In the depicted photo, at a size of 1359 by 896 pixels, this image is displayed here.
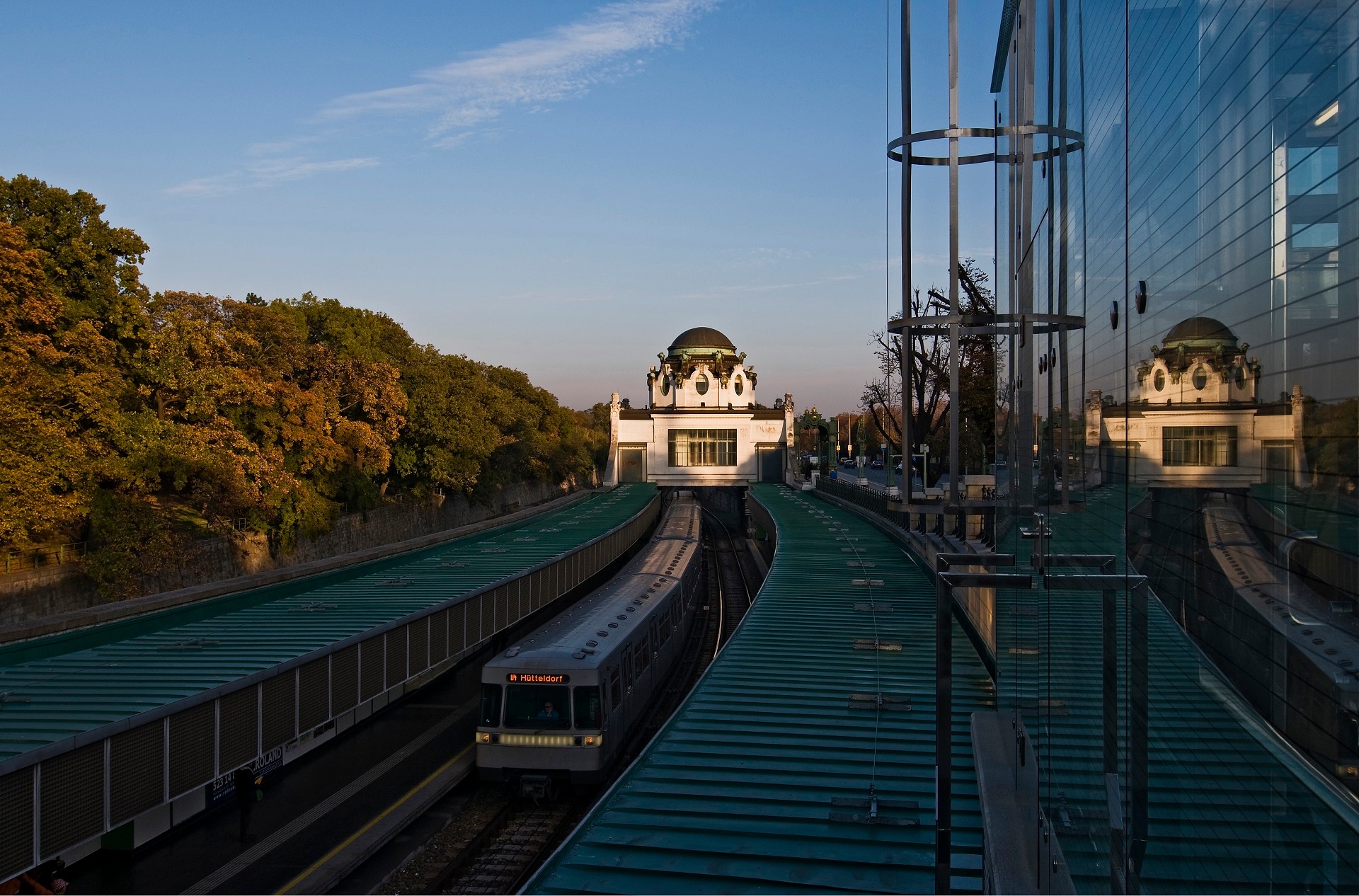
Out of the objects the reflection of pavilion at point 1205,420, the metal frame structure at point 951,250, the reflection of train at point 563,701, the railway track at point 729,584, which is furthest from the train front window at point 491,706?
the reflection of pavilion at point 1205,420

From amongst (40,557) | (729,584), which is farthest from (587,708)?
(729,584)

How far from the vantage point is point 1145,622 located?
3787 millimetres

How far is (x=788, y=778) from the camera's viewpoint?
8859 millimetres

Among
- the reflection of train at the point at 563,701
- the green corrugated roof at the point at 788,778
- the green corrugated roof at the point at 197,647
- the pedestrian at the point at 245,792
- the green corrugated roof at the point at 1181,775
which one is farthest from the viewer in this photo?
the reflection of train at the point at 563,701

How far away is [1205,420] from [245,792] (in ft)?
38.9

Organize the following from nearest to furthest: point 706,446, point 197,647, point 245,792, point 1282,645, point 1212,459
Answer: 1. point 1282,645
2. point 1212,459
3. point 245,792
4. point 197,647
5. point 706,446

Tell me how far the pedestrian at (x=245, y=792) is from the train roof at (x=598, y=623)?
3.30 meters

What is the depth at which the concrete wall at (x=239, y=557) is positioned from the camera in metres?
21.6

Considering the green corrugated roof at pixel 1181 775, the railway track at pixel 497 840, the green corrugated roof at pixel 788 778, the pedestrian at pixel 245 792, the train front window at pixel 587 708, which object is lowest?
the railway track at pixel 497 840

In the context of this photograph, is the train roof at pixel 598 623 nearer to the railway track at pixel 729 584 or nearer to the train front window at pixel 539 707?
the train front window at pixel 539 707

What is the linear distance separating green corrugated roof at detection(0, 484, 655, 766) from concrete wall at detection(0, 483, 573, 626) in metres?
6.14

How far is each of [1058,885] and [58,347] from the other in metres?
24.0

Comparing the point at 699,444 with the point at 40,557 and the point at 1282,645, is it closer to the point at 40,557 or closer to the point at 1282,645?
the point at 40,557

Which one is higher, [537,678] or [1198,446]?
[1198,446]
